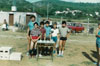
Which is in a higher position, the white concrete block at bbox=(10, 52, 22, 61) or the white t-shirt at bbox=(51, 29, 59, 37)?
the white t-shirt at bbox=(51, 29, 59, 37)

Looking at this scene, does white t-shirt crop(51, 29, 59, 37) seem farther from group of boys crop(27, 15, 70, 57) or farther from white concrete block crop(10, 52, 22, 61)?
white concrete block crop(10, 52, 22, 61)

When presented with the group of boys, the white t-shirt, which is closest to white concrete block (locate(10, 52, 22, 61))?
the group of boys

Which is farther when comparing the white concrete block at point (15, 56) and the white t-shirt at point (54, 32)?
the white t-shirt at point (54, 32)

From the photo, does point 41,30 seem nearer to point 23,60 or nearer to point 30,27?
point 30,27

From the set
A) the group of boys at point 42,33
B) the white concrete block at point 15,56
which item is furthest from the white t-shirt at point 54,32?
the white concrete block at point 15,56

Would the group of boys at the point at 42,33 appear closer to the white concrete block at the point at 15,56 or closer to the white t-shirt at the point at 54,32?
the white t-shirt at the point at 54,32

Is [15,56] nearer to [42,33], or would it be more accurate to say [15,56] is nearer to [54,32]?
[42,33]

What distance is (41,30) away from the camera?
29.2ft

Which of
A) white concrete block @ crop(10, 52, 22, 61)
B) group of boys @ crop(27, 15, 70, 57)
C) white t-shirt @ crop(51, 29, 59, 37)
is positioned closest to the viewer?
white concrete block @ crop(10, 52, 22, 61)

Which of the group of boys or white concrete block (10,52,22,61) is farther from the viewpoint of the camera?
the group of boys

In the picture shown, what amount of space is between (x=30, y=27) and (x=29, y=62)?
5.50ft

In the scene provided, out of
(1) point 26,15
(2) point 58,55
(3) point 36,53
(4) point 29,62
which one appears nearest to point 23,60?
A: (4) point 29,62

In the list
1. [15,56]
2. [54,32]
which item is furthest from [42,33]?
[15,56]

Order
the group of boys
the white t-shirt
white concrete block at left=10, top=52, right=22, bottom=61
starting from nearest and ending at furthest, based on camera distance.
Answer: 1. white concrete block at left=10, top=52, right=22, bottom=61
2. the group of boys
3. the white t-shirt
